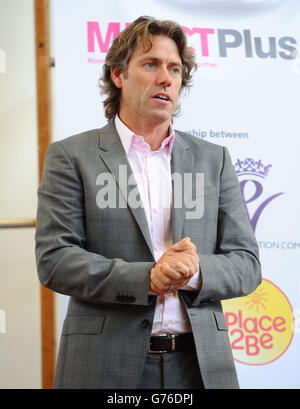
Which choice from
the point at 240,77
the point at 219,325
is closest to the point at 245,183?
the point at 240,77

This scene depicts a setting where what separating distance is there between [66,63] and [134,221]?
1.42m

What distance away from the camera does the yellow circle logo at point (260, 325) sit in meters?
2.92

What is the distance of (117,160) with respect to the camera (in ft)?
6.09

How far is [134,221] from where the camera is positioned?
175 centimetres

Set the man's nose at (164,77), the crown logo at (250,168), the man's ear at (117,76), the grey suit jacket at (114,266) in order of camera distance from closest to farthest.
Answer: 1. the grey suit jacket at (114,266)
2. the man's nose at (164,77)
3. the man's ear at (117,76)
4. the crown logo at (250,168)

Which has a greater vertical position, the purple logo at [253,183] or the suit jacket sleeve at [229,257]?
the purple logo at [253,183]

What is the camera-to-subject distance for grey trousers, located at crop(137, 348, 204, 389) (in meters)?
1.69

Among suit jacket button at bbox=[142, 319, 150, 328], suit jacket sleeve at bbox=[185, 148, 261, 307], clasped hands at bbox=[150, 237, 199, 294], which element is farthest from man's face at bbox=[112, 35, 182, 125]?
suit jacket button at bbox=[142, 319, 150, 328]

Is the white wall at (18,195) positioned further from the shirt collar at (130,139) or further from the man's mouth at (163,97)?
the man's mouth at (163,97)

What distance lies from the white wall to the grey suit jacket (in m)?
1.14

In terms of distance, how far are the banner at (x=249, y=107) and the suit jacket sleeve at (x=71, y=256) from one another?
1074mm

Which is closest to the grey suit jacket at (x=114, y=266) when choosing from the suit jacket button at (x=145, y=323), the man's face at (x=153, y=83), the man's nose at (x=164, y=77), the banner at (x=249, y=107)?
the suit jacket button at (x=145, y=323)

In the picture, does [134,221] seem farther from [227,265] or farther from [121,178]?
[227,265]

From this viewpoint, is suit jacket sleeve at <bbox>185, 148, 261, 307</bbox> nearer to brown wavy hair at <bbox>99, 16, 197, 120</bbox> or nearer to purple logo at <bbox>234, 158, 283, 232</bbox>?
brown wavy hair at <bbox>99, 16, 197, 120</bbox>
